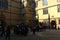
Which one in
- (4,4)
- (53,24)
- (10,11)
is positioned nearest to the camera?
(4,4)

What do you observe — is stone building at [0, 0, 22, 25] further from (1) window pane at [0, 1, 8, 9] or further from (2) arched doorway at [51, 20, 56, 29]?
(2) arched doorway at [51, 20, 56, 29]

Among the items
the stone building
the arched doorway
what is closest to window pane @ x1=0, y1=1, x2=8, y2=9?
the stone building

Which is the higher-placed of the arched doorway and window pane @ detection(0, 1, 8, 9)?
window pane @ detection(0, 1, 8, 9)

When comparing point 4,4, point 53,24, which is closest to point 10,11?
point 4,4

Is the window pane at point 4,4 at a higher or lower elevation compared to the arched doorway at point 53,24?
higher

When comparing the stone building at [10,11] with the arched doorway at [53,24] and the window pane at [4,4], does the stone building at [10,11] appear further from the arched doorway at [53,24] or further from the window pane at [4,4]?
the arched doorway at [53,24]

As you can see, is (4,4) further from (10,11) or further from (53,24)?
(53,24)

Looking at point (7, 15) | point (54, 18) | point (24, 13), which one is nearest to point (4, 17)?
point (7, 15)

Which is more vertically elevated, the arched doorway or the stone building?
the stone building

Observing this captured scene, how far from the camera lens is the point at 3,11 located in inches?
1340

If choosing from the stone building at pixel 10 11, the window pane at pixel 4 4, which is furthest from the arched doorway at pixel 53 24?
the window pane at pixel 4 4

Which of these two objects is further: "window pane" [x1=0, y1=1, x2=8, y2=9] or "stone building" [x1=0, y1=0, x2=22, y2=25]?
"stone building" [x1=0, y1=0, x2=22, y2=25]

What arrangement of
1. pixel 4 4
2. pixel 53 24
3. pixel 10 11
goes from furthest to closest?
1. pixel 10 11
2. pixel 53 24
3. pixel 4 4

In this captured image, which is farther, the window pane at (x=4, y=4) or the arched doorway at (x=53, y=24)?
the arched doorway at (x=53, y=24)
